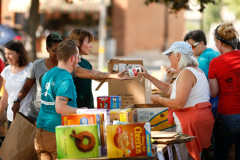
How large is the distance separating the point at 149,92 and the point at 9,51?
190cm

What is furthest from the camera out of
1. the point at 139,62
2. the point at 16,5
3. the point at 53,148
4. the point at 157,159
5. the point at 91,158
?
the point at 16,5

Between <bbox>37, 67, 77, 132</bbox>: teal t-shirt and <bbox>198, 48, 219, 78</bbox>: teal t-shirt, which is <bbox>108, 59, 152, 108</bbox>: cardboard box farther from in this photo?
<bbox>37, 67, 77, 132</bbox>: teal t-shirt

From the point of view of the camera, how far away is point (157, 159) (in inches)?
147

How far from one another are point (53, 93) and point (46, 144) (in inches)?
20.6

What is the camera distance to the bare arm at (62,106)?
148 inches

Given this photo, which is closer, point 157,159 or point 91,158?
point 91,158

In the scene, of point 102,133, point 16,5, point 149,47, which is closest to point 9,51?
point 102,133

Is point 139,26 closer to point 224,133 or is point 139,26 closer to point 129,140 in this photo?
point 224,133

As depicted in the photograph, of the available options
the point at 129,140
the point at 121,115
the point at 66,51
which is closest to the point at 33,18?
the point at 66,51

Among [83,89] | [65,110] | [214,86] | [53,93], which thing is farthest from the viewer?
[83,89]

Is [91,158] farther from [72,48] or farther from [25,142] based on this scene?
[25,142]

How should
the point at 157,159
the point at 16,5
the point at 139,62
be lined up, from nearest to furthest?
the point at 157,159 → the point at 139,62 → the point at 16,5

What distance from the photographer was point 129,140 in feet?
11.2

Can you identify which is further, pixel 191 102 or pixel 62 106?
pixel 191 102
